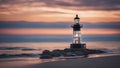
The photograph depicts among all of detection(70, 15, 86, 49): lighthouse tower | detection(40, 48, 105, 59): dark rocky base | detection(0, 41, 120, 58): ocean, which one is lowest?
detection(0, 41, 120, 58): ocean

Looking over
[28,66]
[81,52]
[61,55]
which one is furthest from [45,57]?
[28,66]

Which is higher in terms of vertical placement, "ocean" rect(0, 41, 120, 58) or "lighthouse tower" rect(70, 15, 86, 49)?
"lighthouse tower" rect(70, 15, 86, 49)

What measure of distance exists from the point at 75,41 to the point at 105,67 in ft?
64.0

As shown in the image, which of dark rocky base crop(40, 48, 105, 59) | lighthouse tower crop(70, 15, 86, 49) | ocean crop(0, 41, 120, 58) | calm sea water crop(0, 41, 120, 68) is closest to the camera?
calm sea water crop(0, 41, 120, 68)

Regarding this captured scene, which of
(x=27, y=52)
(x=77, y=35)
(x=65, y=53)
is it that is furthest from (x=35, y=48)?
(x=65, y=53)

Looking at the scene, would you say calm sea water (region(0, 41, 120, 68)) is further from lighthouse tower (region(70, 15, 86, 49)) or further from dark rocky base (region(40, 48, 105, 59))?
lighthouse tower (region(70, 15, 86, 49))

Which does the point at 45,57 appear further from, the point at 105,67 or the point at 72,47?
the point at 105,67

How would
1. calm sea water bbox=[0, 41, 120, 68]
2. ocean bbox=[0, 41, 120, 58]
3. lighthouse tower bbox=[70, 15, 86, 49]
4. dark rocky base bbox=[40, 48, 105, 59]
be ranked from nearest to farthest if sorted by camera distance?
calm sea water bbox=[0, 41, 120, 68] < dark rocky base bbox=[40, 48, 105, 59] < lighthouse tower bbox=[70, 15, 86, 49] < ocean bbox=[0, 41, 120, 58]

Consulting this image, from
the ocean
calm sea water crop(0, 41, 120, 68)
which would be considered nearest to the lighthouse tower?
calm sea water crop(0, 41, 120, 68)

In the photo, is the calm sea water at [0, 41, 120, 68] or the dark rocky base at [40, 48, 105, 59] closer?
the calm sea water at [0, 41, 120, 68]

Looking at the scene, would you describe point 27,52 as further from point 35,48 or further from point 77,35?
point 35,48

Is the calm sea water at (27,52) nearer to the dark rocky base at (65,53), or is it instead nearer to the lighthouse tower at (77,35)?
the dark rocky base at (65,53)

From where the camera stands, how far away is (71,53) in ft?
142

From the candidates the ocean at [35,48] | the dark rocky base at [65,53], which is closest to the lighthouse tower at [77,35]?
the dark rocky base at [65,53]
